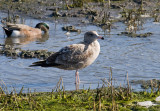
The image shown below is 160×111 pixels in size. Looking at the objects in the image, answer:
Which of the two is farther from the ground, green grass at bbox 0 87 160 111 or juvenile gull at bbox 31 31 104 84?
juvenile gull at bbox 31 31 104 84

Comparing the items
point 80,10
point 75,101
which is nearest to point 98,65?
point 75,101

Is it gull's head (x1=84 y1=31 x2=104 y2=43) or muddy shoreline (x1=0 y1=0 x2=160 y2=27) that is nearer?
gull's head (x1=84 y1=31 x2=104 y2=43)

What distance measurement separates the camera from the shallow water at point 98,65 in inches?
300

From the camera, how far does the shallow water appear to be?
300 inches

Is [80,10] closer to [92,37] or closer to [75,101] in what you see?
[92,37]

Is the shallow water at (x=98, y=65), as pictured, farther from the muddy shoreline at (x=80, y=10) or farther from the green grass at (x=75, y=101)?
the muddy shoreline at (x=80, y=10)

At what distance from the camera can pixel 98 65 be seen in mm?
8883

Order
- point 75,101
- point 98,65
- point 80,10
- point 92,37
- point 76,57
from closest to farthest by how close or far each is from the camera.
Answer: point 75,101 < point 76,57 < point 92,37 < point 98,65 < point 80,10

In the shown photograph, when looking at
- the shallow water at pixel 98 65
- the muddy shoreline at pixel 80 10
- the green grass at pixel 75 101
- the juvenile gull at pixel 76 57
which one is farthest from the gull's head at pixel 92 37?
the muddy shoreline at pixel 80 10

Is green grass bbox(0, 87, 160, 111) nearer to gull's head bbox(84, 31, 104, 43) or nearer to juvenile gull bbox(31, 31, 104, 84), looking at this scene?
juvenile gull bbox(31, 31, 104, 84)

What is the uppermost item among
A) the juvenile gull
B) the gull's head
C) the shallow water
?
the gull's head

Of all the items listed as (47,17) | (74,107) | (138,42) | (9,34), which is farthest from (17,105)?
(47,17)

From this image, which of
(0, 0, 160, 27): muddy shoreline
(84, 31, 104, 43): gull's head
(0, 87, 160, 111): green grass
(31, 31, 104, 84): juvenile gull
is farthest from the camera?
(0, 0, 160, 27): muddy shoreline

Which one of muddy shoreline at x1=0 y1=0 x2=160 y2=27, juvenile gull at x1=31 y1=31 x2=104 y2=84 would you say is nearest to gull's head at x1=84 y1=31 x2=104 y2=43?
juvenile gull at x1=31 y1=31 x2=104 y2=84
